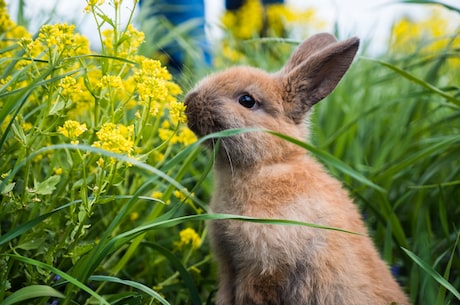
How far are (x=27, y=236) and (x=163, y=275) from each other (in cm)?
101

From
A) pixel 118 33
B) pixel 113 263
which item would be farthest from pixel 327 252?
pixel 118 33

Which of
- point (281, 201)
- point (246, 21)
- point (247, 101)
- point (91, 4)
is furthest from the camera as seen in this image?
point (246, 21)

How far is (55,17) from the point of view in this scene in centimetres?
423

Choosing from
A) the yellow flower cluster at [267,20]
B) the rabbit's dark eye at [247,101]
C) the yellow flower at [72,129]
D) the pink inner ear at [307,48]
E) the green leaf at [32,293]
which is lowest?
the green leaf at [32,293]

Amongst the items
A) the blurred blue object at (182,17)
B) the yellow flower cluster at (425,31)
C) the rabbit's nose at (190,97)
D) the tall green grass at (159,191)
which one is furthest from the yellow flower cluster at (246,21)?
the rabbit's nose at (190,97)

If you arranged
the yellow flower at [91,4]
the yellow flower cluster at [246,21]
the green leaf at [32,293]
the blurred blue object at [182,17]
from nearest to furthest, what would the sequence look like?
the green leaf at [32,293], the yellow flower at [91,4], the blurred blue object at [182,17], the yellow flower cluster at [246,21]

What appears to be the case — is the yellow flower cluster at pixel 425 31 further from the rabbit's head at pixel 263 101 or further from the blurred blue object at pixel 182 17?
the rabbit's head at pixel 263 101

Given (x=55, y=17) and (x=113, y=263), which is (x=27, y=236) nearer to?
(x=113, y=263)

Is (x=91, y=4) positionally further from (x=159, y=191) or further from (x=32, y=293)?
(x=159, y=191)

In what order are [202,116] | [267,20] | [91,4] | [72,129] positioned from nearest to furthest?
[72,129] < [91,4] < [202,116] < [267,20]

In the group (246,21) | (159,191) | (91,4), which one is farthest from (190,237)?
(246,21)

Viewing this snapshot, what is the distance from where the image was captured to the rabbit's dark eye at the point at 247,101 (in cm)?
325

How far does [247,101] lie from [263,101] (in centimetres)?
8

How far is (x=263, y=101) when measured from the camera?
3.28 metres
